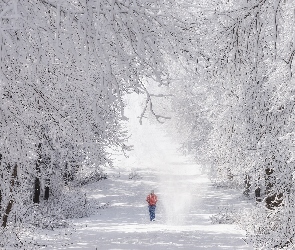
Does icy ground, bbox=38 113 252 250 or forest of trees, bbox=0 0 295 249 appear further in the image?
icy ground, bbox=38 113 252 250

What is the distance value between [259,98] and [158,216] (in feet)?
36.3

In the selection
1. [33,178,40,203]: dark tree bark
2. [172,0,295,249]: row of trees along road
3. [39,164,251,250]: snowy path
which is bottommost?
[39,164,251,250]: snowy path

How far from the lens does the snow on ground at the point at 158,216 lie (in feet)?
48.1

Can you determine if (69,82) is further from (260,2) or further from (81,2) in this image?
(260,2)

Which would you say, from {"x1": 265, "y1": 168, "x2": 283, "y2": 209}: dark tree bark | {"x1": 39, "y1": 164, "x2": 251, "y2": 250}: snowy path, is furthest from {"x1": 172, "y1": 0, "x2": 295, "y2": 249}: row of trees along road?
{"x1": 39, "y1": 164, "x2": 251, "y2": 250}: snowy path

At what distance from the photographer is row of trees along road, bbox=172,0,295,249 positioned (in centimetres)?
606

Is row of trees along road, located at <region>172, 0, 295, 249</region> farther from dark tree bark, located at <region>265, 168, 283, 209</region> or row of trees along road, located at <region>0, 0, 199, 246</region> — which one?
row of trees along road, located at <region>0, 0, 199, 246</region>

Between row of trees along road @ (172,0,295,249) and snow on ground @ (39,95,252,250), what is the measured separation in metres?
1.79

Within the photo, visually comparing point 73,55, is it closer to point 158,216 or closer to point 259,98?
point 259,98

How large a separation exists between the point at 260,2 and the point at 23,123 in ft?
11.1

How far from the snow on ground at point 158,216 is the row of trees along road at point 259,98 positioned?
5.86 feet

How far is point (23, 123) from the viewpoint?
6957 mm

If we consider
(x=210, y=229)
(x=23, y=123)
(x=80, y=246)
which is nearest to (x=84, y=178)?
(x=210, y=229)

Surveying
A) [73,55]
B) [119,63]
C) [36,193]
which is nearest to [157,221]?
[36,193]
